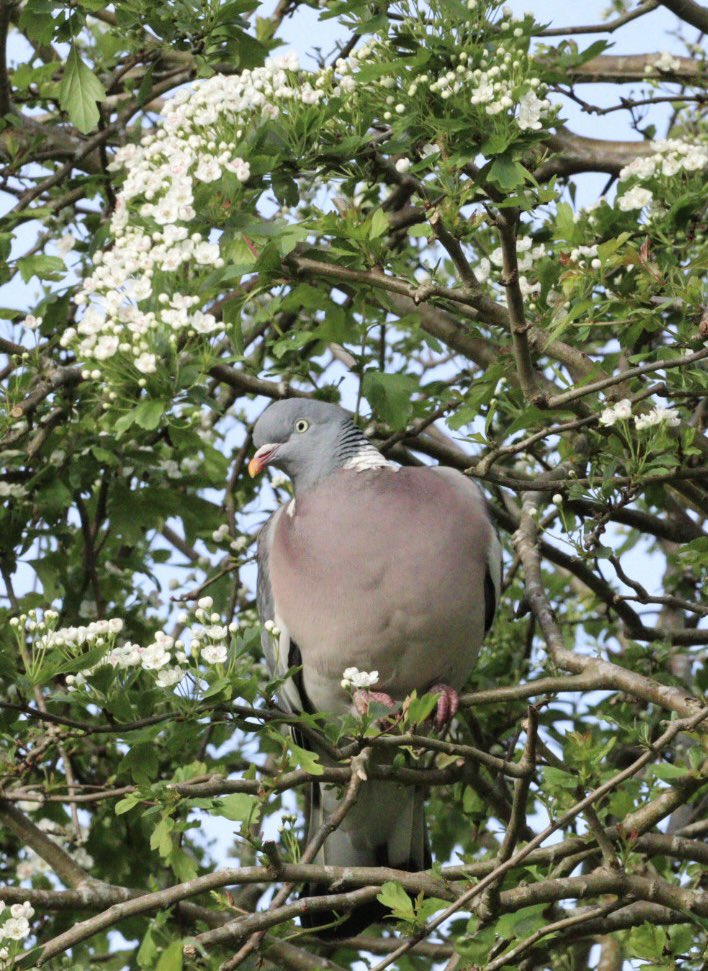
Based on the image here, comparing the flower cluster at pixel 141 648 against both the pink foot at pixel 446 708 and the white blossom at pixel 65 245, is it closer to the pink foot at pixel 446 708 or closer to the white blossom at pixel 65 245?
the pink foot at pixel 446 708

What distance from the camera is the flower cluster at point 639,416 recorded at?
11.3ft

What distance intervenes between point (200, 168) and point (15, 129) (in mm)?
1896

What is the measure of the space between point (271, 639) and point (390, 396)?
36.3 inches

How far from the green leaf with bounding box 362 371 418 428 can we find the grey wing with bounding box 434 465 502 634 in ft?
1.02

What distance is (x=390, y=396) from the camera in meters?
4.19

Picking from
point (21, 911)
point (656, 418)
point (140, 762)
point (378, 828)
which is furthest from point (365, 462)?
point (21, 911)

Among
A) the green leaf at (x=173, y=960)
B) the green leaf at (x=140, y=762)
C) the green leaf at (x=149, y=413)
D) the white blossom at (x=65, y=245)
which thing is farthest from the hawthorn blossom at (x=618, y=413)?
the white blossom at (x=65, y=245)

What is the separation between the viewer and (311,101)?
12.3ft

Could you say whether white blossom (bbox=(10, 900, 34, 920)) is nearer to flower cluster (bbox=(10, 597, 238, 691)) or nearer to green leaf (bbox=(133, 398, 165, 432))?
flower cluster (bbox=(10, 597, 238, 691))

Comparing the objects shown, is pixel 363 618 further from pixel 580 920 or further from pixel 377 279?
pixel 580 920

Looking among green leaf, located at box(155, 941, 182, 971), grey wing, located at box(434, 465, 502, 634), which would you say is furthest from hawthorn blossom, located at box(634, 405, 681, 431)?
green leaf, located at box(155, 941, 182, 971)

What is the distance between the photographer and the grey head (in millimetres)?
4453

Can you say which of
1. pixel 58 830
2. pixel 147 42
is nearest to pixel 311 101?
pixel 147 42

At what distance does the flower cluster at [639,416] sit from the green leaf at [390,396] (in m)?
0.78
